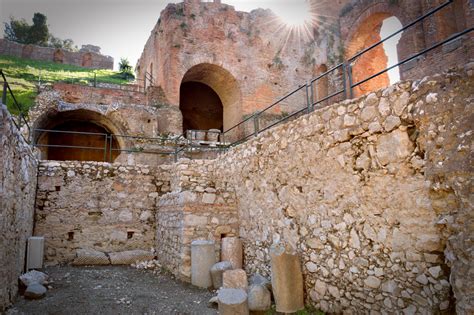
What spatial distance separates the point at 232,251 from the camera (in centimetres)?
620

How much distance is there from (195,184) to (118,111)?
28.5 feet

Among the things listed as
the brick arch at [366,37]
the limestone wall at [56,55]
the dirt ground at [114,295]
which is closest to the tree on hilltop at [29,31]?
the limestone wall at [56,55]

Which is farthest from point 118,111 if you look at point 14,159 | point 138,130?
point 14,159

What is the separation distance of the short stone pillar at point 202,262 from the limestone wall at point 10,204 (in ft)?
9.04

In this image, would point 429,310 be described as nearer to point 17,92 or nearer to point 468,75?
point 468,75

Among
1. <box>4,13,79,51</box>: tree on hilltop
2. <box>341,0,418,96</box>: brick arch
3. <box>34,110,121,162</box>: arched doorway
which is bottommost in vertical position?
<box>34,110,121,162</box>: arched doorway

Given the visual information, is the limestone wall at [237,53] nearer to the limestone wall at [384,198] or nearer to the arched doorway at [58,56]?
the limestone wall at [384,198]

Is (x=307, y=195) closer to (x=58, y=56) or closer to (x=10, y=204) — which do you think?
(x=10, y=204)

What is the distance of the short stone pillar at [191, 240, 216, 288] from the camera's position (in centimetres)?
589

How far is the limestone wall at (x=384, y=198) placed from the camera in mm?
2818

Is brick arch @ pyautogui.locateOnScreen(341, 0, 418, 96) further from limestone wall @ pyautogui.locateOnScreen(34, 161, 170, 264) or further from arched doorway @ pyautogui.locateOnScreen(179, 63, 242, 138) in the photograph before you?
limestone wall @ pyautogui.locateOnScreen(34, 161, 170, 264)

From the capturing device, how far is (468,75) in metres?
2.78

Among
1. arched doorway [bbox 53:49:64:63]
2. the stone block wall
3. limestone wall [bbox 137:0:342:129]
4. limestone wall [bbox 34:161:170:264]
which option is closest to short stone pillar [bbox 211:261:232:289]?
the stone block wall

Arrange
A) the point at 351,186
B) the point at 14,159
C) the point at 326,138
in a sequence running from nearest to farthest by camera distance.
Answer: the point at 351,186
the point at 326,138
the point at 14,159
